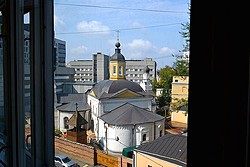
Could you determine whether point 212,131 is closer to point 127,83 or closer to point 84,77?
point 127,83

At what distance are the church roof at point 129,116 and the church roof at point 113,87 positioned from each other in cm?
5

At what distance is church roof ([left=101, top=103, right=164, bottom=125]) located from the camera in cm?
76

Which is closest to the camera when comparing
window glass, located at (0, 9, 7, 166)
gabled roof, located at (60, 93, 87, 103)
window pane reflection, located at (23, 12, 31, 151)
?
gabled roof, located at (60, 93, 87, 103)

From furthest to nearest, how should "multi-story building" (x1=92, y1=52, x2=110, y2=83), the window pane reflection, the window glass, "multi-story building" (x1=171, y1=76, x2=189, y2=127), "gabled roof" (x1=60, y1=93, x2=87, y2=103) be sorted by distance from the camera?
the window glass
the window pane reflection
"gabled roof" (x1=60, y1=93, x2=87, y2=103)
"multi-story building" (x1=92, y1=52, x2=110, y2=83)
"multi-story building" (x1=171, y1=76, x2=189, y2=127)

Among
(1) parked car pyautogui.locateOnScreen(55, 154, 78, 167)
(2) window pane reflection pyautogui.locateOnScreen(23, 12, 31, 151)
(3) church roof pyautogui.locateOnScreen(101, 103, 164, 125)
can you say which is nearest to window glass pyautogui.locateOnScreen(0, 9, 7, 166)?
(2) window pane reflection pyautogui.locateOnScreen(23, 12, 31, 151)

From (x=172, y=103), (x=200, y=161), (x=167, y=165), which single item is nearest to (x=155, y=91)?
(x=172, y=103)

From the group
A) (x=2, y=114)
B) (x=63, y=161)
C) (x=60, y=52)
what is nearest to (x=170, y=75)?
(x=60, y=52)

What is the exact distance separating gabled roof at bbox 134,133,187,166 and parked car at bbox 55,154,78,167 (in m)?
0.41

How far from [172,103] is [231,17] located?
30cm

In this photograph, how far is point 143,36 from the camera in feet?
2.42

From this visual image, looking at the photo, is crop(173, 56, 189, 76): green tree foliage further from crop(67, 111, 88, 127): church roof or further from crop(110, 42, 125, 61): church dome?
crop(67, 111, 88, 127): church roof

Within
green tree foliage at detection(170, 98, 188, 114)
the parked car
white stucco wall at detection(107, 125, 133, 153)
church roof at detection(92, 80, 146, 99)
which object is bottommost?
the parked car

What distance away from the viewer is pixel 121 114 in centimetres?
82

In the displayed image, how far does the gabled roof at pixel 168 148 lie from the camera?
1.94 feet
